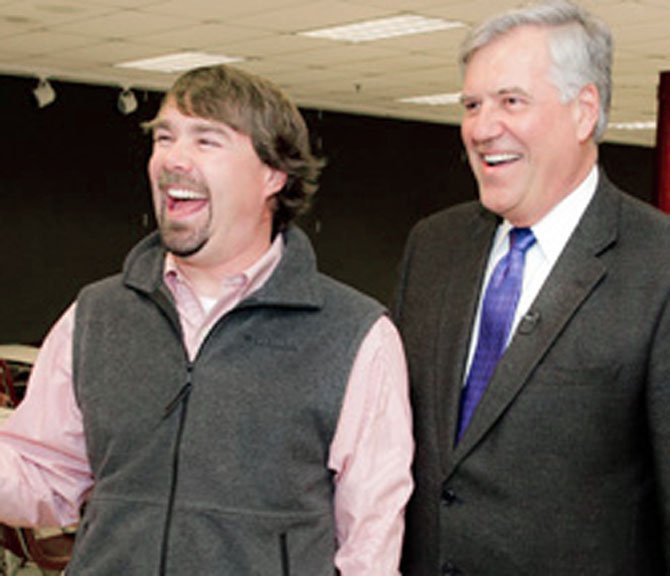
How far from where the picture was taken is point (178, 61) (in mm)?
9328

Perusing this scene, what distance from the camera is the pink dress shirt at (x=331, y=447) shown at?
1931 millimetres

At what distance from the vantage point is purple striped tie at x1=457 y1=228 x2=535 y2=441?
1983 mm

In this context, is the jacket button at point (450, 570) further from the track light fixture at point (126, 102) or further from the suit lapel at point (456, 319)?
the track light fixture at point (126, 102)

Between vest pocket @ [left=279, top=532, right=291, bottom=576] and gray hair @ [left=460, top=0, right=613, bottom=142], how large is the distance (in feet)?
3.01

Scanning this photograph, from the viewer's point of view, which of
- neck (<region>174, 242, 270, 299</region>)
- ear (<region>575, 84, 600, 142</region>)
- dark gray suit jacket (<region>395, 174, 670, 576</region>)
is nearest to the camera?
dark gray suit jacket (<region>395, 174, 670, 576</region>)

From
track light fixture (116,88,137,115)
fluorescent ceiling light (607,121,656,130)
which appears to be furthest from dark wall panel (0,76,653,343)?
fluorescent ceiling light (607,121,656,130)

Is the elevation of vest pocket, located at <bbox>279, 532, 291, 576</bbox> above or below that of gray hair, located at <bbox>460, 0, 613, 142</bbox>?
below

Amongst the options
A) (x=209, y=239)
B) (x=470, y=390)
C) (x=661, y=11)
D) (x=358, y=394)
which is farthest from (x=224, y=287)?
(x=661, y=11)

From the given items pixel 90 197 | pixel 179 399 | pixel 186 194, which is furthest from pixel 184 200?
pixel 90 197

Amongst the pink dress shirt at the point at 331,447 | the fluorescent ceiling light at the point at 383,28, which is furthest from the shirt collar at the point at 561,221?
the fluorescent ceiling light at the point at 383,28

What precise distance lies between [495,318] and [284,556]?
0.58 meters

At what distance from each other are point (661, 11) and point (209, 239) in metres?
5.51

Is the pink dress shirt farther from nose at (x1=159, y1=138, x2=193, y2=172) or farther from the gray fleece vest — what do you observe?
nose at (x1=159, y1=138, x2=193, y2=172)

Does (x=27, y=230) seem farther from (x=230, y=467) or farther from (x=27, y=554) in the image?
(x=230, y=467)
